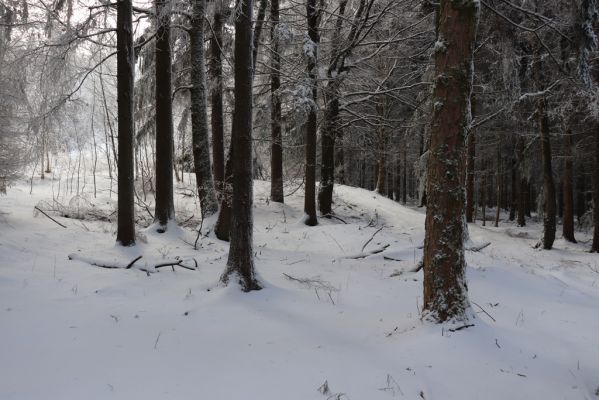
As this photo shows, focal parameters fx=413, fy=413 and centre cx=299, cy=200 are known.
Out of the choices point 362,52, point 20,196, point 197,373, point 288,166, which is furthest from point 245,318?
point 288,166

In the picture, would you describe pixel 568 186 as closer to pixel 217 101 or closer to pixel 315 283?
pixel 217 101

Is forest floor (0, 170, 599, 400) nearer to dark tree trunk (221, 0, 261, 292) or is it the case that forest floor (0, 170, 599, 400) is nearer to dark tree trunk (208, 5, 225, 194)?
dark tree trunk (221, 0, 261, 292)

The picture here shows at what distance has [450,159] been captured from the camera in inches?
172

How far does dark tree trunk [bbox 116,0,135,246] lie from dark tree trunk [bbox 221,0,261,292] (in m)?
2.88

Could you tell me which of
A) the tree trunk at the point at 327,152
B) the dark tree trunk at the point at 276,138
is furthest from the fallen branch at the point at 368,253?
the dark tree trunk at the point at 276,138

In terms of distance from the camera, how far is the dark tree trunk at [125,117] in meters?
7.57

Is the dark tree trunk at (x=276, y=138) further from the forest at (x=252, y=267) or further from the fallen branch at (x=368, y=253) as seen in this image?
the fallen branch at (x=368, y=253)

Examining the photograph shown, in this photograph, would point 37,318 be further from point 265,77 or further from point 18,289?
point 265,77

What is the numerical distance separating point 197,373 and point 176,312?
151cm

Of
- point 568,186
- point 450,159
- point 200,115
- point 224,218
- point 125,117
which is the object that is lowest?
point 224,218

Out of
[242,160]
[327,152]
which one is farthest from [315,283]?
[327,152]

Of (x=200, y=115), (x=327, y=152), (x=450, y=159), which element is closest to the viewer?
(x=450, y=159)

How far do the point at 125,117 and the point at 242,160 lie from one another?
10.3 feet

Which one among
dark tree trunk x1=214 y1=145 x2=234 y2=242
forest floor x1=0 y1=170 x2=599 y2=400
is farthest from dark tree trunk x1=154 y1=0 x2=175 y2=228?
forest floor x1=0 y1=170 x2=599 y2=400
